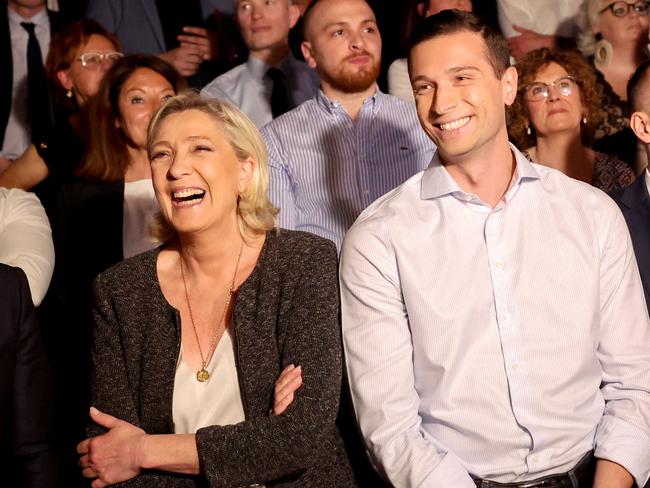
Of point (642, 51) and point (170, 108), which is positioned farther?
point (642, 51)

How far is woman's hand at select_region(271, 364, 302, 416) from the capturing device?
2.10 metres

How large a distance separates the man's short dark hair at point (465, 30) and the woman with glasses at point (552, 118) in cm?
127

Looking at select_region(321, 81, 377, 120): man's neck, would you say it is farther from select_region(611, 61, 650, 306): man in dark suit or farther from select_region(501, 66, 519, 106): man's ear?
select_region(501, 66, 519, 106): man's ear

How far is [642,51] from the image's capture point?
13.6 ft

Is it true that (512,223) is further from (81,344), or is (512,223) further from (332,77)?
(81,344)

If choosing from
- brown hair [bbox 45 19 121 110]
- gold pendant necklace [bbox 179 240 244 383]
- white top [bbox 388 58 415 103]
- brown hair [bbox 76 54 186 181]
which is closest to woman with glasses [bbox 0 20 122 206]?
brown hair [bbox 45 19 121 110]

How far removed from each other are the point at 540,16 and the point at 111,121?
2173mm

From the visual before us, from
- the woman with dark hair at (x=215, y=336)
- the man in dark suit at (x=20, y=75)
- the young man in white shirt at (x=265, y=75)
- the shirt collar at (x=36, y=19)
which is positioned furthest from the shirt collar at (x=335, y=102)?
the shirt collar at (x=36, y=19)

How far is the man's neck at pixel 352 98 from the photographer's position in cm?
351

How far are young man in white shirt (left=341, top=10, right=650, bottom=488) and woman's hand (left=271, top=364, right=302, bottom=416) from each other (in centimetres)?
17

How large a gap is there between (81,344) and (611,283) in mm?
1900

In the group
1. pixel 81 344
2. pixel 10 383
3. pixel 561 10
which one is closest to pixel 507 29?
pixel 561 10

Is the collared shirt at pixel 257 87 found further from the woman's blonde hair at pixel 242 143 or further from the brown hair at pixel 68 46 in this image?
the woman's blonde hair at pixel 242 143

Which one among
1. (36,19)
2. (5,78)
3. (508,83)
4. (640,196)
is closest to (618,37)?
(640,196)
